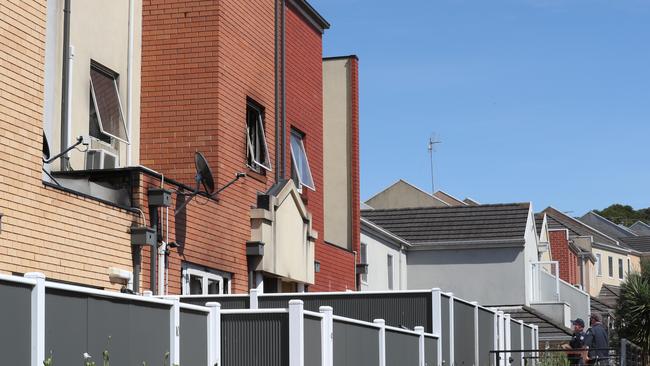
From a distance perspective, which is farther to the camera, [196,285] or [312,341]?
[196,285]

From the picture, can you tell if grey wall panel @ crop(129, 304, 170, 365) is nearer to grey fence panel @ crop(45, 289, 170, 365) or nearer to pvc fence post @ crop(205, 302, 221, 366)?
grey fence panel @ crop(45, 289, 170, 365)

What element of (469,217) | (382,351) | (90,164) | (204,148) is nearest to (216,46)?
(204,148)

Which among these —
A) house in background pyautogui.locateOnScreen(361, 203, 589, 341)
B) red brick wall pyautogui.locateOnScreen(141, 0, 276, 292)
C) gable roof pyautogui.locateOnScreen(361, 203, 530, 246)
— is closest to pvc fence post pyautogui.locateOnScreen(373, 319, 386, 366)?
red brick wall pyautogui.locateOnScreen(141, 0, 276, 292)

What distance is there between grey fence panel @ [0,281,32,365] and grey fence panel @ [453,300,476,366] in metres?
11.1

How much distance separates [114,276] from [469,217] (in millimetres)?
34256

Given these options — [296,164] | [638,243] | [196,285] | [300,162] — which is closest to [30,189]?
[196,285]

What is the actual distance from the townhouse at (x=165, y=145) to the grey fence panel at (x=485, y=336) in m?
3.25

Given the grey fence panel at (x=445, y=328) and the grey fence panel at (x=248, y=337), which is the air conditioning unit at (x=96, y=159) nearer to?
the grey fence panel at (x=248, y=337)

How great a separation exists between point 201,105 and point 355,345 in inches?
232

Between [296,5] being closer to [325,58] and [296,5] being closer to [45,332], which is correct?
[325,58]

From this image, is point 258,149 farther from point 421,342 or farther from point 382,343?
point 382,343

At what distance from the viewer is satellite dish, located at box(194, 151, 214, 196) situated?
17453 millimetres

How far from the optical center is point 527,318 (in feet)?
151

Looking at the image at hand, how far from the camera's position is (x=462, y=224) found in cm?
4784
